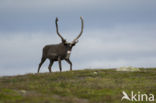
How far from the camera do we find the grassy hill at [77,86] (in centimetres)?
2548

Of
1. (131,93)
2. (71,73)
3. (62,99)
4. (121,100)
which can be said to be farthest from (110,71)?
(62,99)

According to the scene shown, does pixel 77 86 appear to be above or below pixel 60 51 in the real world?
below

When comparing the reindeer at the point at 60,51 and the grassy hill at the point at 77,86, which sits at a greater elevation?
the reindeer at the point at 60,51

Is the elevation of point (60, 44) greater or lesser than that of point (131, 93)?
greater

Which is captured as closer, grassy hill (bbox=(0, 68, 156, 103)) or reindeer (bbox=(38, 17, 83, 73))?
grassy hill (bbox=(0, 68, 156, 103))

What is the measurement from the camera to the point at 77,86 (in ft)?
107

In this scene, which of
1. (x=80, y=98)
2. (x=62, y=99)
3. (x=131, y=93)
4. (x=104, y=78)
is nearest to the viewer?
(x=62, y=99)

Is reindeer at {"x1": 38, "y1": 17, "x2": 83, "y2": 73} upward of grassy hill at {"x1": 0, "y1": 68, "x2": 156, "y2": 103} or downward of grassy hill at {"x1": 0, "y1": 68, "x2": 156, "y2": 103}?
upward

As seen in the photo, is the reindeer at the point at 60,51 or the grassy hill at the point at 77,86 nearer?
the grassy hill at the point at 77,86

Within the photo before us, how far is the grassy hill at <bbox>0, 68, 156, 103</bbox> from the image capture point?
25484 mm

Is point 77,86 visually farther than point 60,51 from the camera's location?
No

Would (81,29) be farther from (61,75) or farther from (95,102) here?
(95,102)

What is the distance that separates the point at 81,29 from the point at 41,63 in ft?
17.6

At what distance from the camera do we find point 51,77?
1531 inches
